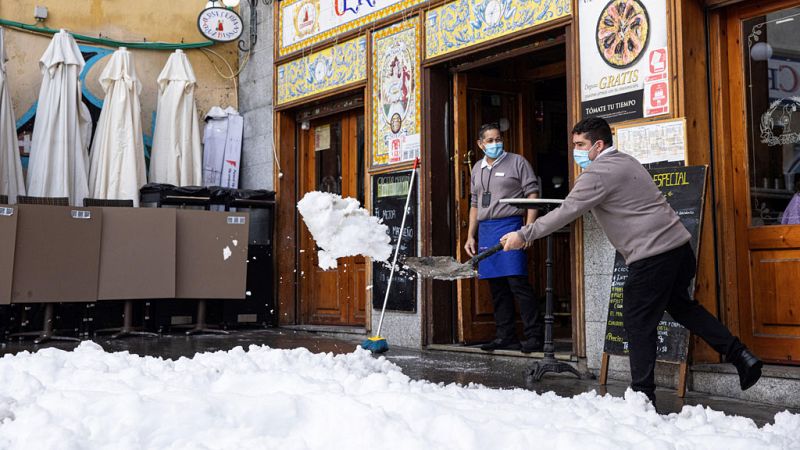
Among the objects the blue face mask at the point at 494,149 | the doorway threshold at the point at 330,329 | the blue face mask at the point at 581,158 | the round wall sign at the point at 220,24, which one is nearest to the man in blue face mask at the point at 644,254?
the blue face mask at the point at 581,158

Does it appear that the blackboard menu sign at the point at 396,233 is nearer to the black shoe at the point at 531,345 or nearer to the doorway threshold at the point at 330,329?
the doorway threshold at the point at 330,329

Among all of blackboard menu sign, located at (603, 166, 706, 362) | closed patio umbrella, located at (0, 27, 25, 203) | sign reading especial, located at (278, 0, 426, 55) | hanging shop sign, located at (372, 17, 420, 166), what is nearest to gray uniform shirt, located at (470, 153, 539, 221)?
hanging shop sign, located at (372, 17, 420, 166)

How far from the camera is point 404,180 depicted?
892cm

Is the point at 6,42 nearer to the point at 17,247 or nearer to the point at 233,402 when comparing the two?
the point at 17,247

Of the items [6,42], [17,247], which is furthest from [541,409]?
[6,42]

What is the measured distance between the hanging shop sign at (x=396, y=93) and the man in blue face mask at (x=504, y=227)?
4.14ft

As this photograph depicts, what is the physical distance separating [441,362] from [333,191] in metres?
4.02

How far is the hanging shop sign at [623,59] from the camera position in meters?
6.40

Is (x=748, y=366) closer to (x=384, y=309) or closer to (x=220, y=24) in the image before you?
(x=384, y=309)

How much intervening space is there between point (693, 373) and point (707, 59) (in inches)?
92.2

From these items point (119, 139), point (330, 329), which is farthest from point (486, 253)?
point (119, 139)

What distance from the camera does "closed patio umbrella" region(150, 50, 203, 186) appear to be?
1089cm

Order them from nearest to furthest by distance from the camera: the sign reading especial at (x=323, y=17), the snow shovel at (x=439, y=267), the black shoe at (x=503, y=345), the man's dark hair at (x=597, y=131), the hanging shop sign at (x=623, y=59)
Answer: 1. the man's dark hair at (x=597, y=131)
2. the hanging shop sign at (x=623, y=59)
3. the snow shovel at (x=439, y=267)
4. the black shoe at (x=503, y=345)
5. the sign reading especial at (x=323, y=17)

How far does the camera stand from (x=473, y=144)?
8.88 m
